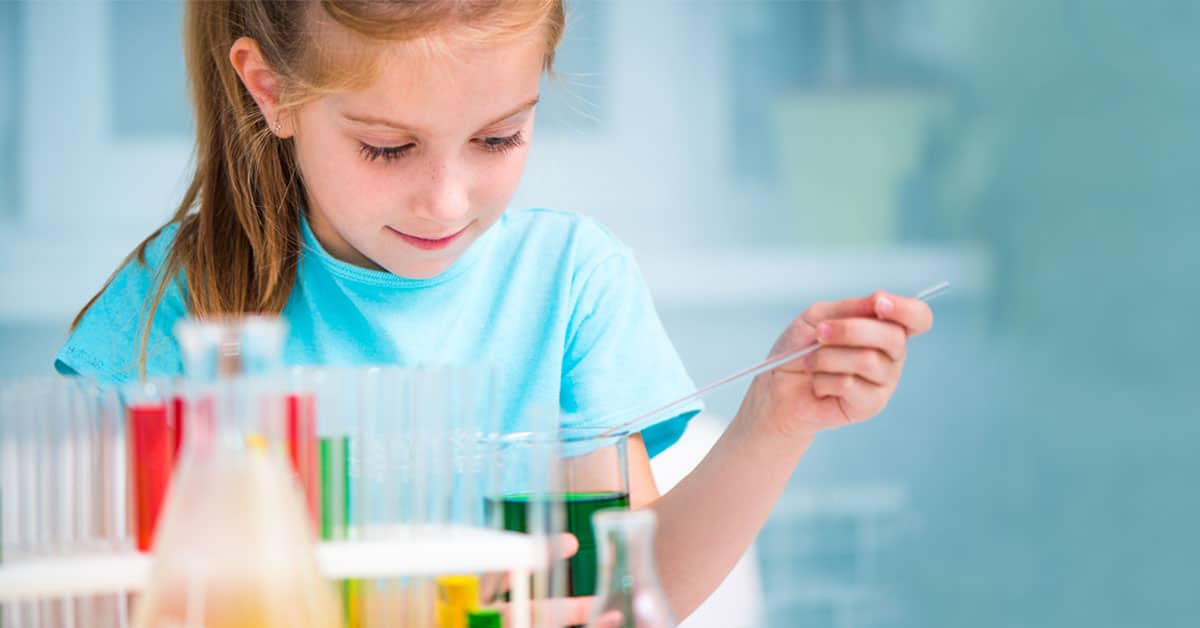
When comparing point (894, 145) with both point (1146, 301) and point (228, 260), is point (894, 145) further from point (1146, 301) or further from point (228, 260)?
point (228, 260)

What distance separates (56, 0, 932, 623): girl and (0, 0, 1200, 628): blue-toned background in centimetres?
115

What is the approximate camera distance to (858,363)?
847 millimetres

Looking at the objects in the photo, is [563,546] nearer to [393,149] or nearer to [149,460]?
[149,460]

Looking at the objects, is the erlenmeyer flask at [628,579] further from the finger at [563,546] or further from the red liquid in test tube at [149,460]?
the red liquid in test tube at [149,460]

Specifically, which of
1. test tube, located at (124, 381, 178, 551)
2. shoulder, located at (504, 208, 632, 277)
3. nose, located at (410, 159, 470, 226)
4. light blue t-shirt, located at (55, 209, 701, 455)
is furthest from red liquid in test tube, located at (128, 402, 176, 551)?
shoulder, located at (504, 208, 632, 277)

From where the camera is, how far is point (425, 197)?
953 mm

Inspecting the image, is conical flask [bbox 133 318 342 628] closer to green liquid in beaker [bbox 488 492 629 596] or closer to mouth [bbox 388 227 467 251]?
green liquid in beaker [bbox 488 492 629 596]

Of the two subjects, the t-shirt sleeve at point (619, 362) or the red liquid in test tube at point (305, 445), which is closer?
the red liquid in test tube at point (305, 445)

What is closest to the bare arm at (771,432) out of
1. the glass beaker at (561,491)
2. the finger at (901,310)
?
the finger at (901,310)

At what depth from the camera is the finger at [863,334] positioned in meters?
0.83

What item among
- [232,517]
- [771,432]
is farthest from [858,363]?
[232,517]

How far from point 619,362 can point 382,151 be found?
0.42 meters

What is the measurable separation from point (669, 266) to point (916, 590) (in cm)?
100

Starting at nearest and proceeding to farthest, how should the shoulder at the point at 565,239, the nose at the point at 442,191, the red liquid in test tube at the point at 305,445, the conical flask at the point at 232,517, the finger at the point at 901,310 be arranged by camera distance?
1. the conical flask at the point at 232,517
2. the red liquid in test tube at the point at 305,445
3. the finger at the point at 901,310
4. the nose at the point at 442,191
5. the shoulder at the point at 565,239
